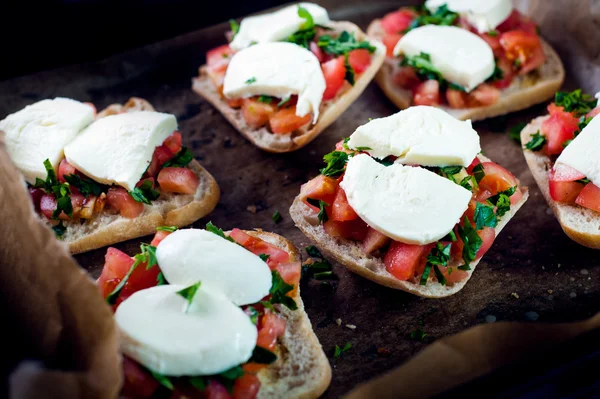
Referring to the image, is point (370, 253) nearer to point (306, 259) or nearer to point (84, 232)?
point (306, 259)

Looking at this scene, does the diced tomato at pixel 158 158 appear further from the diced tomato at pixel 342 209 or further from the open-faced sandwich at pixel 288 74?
the diced tomato at pixel 342 209

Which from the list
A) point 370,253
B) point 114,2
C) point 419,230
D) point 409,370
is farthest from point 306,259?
point 114,2

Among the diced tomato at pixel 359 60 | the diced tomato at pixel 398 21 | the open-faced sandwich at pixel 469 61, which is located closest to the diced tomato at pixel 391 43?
the open-faced sandwich at pixel 469 61

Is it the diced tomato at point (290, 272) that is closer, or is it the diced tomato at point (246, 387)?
the diced tomato at point (246, 387)

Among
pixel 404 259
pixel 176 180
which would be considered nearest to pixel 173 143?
pixel 176 180

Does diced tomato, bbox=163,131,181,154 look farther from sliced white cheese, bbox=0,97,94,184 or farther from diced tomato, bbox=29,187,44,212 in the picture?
diced tomato, bbox=29,187,44,212

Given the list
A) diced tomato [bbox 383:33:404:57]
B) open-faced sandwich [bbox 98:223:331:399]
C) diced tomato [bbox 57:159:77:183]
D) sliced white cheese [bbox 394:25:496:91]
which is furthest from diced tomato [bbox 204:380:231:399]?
diced tomato [bbox 383:33:404:57]

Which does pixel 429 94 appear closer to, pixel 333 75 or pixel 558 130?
pixel 333 75
